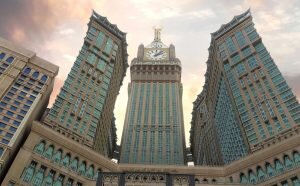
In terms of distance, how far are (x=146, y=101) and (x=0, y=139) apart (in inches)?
3164

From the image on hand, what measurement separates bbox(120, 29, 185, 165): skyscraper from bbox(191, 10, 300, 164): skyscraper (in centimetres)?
1495

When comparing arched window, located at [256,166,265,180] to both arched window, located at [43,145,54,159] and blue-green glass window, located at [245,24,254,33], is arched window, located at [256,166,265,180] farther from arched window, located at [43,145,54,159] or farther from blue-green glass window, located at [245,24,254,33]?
blue-green glass window, located at [245,24,254,33]

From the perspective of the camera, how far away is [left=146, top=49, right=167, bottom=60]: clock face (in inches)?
6708

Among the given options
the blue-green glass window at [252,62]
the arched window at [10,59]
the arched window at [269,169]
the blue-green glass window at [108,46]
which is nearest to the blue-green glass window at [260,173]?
the arched window at [269,169]

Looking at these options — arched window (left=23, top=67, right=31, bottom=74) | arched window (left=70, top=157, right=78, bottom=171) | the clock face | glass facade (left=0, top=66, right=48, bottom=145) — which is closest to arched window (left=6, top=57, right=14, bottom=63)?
glass facade (left=0, top=66, right=48, bottom=145)

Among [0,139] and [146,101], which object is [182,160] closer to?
[146,101]

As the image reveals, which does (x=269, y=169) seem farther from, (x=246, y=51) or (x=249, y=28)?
(x=249, y=28)

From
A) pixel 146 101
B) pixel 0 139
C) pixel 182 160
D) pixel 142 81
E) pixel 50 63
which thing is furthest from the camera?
pixel 142 81

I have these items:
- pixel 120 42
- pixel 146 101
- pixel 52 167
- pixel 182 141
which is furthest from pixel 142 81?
pixel 52 167

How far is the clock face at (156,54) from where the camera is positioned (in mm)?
170375

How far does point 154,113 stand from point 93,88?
37.5 m

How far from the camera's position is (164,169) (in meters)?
77.2

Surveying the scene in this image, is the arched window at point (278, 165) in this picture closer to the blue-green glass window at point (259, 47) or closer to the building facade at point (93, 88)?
the blue-green glass window at point (259, 47)

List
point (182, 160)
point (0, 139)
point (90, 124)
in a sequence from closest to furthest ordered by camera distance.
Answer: point (0, 139) < point (90, 124) < point (182, 160)
